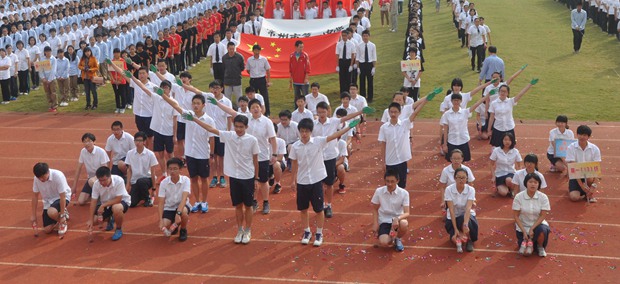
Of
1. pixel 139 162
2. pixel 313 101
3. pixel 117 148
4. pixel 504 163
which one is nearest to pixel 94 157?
pixel 117 148

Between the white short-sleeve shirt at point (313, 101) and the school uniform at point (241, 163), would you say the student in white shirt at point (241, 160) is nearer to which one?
the school uniform at point (241, 163)

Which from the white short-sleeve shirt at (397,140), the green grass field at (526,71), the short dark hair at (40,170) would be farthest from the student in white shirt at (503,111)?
the short dark hair at (40,170)

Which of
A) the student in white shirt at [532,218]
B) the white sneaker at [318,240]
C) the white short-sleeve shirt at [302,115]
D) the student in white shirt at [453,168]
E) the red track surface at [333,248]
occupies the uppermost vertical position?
the white short-sleeve shirt at [302,115]

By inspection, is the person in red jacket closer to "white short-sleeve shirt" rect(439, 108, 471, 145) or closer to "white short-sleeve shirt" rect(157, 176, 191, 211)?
"white short-sleeve shirt" rect(439, 108, 471, 145)

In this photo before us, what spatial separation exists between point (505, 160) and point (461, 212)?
2.11 meters

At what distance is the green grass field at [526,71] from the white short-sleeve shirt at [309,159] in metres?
7.21

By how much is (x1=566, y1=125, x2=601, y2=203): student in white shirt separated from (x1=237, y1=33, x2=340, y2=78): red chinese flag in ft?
27.6

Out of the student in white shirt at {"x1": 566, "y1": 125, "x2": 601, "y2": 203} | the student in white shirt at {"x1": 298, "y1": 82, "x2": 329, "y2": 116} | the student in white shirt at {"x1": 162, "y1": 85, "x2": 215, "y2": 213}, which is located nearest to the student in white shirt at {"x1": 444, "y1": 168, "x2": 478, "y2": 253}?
the student in white shirt at {"x1": 566, "y1": 125, "x2": 601, "y2": 203}

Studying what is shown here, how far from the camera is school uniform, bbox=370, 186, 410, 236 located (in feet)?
29.2

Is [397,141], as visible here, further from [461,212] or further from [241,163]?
[241,163]

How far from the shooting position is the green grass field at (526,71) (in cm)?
1634

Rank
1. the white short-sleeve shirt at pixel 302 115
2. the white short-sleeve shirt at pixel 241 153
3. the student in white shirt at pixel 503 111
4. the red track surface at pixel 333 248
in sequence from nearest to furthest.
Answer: the red track surface at pixel 333 248 < the white short-sleeve shirt at pixel 241 153 < the white short-sleeve shirt at pixel 302 115 < the student in white shirt at pixel 503 111

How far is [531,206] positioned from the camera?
885 centimetres

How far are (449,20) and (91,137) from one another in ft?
70.6
